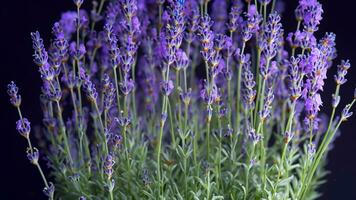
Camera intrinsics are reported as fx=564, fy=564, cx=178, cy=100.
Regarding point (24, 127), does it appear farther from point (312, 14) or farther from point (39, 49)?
point (312, 14)

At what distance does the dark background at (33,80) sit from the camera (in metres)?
1.67

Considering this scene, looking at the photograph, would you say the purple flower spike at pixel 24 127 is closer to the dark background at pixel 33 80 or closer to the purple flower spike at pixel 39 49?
the purple flower spike at pixel 39 49

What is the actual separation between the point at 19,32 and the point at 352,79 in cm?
102

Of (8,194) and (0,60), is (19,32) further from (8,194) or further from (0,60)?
(8,194)

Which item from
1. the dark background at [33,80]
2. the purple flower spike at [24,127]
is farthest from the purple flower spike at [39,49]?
the dark background at [33,80]

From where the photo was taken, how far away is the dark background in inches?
65.8

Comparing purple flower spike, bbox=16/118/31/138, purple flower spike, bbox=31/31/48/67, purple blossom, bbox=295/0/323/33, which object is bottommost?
purple flower spike, bbox=16/118/31/138

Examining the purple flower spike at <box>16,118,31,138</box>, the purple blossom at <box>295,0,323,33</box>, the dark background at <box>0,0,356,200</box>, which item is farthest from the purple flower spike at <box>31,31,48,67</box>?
the dark background at <box>0,0,356,200</box>

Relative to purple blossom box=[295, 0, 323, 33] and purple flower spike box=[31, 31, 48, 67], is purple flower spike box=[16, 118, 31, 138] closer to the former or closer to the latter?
purple flower spike box=[31, 31, 48, 67]

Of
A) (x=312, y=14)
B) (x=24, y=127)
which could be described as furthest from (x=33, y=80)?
(x=312, y=14)

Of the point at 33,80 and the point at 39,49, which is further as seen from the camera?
the point at 33,80

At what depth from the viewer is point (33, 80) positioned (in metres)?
1.80

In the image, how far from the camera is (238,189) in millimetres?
1153

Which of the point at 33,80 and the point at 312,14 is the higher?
the point at 312,14
